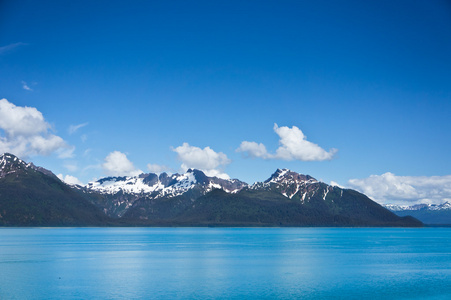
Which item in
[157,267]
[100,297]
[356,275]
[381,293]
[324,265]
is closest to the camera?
[100,297]

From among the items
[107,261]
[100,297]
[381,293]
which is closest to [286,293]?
[381,293]

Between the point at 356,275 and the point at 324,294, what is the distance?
23229 millimetres

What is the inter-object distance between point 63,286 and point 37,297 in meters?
9.27

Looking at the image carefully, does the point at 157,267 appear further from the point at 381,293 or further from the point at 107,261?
the point at 381,293

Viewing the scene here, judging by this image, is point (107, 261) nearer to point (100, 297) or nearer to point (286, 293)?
point (100, 297)

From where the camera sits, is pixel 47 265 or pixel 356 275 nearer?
pixel 356 275

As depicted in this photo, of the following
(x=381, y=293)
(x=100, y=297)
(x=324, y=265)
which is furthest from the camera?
(x=324, y=265)

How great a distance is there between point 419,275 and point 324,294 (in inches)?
1239

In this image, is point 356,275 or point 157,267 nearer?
point 356,275

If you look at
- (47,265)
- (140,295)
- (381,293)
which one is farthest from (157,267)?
(381,293)

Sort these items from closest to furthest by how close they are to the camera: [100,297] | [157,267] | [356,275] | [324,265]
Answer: [100,297] < [356,275] < [157,267] < [324,265]

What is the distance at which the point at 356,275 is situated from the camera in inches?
3580

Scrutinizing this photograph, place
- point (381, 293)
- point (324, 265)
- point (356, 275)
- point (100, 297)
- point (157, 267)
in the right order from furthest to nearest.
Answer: point (324, 265)
point (157, 267)
point (356, 275)
point (381, 293)
point (100, 297)

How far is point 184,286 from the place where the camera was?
7550cm
